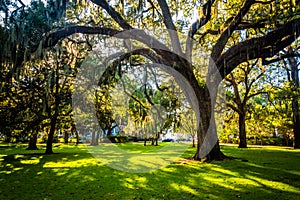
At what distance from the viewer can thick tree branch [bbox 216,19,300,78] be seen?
24.8ft

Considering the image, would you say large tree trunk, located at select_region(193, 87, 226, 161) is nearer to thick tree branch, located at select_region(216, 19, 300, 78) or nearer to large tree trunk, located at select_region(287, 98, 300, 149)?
thick tree branch, located at select_region(216, 19, 300, 78)

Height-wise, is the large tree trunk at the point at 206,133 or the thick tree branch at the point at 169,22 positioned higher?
the thick tree branch at the point at 169,22

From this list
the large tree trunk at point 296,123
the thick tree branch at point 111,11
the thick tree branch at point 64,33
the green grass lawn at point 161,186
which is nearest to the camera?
the green grass lawn at point 161,186

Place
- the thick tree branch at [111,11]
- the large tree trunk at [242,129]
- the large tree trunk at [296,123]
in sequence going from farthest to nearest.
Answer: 1. the large tree trunk at [242,129]
2. the large tree trunk at [296,123]
3. the thick tree branch at [111,11]

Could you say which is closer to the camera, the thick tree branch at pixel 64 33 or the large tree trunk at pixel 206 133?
the thick tree branch at pixel 64 33

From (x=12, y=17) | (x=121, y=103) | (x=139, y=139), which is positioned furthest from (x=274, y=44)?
(x=139, y=139)

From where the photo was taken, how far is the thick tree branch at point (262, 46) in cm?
755

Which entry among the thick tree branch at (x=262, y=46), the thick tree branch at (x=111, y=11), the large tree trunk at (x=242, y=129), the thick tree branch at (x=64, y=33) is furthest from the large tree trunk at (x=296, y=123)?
the thick tree branch at (x=64, y=33)

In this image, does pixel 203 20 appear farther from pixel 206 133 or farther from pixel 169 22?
pixel 206 133

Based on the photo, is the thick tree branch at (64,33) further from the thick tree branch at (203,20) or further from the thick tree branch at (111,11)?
the thick tree branch at (203,20)

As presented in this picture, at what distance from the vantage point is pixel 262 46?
7.98 m

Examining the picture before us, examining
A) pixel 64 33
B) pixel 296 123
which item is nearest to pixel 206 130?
pixel 64 33

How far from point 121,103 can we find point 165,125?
5058mm

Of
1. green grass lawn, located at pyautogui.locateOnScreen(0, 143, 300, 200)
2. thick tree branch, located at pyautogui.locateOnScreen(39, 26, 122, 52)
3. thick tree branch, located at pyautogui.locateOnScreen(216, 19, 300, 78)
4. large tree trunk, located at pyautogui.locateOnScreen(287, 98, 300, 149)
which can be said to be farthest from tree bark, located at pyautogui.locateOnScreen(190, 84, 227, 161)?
large tree trunk, located at pyautogui.locateOnScreen(287, 98, 300, 149)
